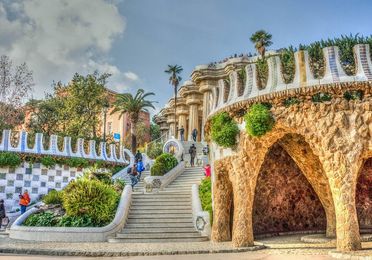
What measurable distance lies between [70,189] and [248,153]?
7746 mm

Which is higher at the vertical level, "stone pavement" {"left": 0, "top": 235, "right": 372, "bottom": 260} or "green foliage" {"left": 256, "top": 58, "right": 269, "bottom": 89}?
"green foliage" {"left": 256, "top": 58, "right": 269, "bottom": 89}

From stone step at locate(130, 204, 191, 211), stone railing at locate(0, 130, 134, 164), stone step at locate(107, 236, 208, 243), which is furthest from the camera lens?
stone railing at locate(0, 130, 134, 164)

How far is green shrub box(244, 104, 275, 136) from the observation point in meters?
12.0

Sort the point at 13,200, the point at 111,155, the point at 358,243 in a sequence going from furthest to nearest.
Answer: the point at 111,155
the point at 13,200
the point at 358,243

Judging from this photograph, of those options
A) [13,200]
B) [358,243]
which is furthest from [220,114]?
[13,200]

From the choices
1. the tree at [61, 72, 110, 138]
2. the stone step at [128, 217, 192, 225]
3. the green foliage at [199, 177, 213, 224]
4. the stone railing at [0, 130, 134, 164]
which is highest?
the tree at [61, 72, 110, 138]

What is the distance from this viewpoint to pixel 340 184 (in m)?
10.7

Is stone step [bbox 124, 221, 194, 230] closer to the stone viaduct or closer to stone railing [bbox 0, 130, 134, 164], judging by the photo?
the stone viaduct

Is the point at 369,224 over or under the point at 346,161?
under

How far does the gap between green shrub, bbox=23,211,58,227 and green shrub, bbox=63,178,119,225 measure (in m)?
0.66

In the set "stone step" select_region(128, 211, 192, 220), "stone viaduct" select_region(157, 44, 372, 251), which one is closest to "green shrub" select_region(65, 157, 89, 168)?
"stone step" select_region(128, 211, 192, 220)

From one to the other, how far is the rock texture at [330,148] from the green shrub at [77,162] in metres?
16.5

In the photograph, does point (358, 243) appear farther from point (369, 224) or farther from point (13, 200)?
point (13, 200)

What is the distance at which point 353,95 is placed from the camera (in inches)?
447
